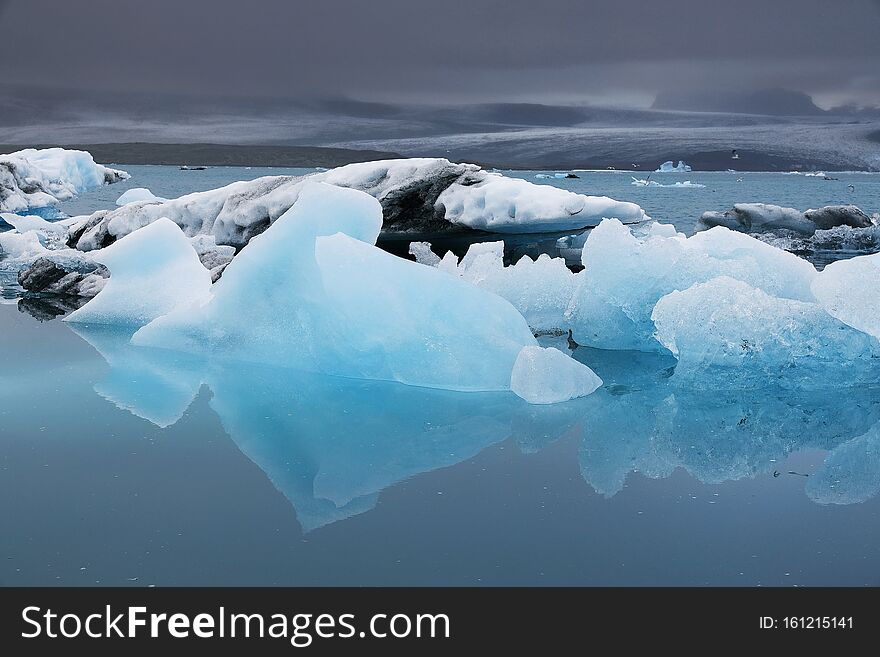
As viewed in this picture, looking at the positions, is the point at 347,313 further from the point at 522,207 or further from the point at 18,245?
the point at 18,245

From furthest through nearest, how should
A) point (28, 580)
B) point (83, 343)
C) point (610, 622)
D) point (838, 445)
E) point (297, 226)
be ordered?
point (83, 343), point (297, 226), point (838, 445), point (28, 580), point (610, 622)

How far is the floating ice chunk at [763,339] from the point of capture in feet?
20.3

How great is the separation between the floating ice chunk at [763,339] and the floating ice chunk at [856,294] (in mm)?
186

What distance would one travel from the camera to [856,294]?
6.00 metres

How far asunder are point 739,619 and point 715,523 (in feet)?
2.69

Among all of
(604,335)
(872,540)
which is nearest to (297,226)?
(604,335)

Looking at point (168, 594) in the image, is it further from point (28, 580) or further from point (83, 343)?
point (83, 343)

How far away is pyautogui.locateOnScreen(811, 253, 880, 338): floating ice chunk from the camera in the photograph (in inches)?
235

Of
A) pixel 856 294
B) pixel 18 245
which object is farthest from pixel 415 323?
pixel 18 245

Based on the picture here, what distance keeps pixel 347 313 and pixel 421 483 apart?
7.78ft

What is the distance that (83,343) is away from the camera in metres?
7.58

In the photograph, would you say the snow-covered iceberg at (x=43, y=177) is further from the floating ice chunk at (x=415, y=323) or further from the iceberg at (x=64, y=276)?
the floating ice chunk at (x=415, y=323)

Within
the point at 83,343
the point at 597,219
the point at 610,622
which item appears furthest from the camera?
the point at 597,219

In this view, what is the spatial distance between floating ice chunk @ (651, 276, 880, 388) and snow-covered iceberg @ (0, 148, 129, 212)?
23068mm
